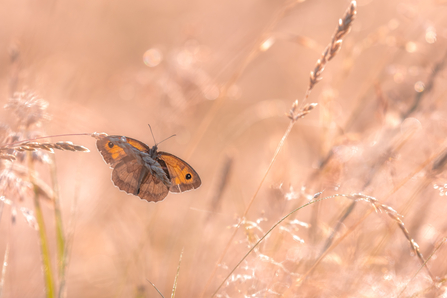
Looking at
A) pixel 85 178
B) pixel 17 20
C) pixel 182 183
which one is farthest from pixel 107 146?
pixel 17 20

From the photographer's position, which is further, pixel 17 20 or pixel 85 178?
pixel 17 20

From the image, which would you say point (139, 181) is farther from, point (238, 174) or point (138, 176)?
point (238, 174)

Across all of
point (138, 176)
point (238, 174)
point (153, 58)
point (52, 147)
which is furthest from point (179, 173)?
point (238, 174)

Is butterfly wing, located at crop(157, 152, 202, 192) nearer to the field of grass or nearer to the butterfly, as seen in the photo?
the butterfly

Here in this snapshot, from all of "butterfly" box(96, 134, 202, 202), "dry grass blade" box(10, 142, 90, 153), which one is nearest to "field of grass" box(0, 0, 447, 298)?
"dry grass blade" box(10, 142, 90, 153)

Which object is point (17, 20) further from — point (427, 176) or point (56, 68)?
point (427, 176)

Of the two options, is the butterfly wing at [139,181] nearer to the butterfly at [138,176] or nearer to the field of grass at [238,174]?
the butterfly at [138,176]
